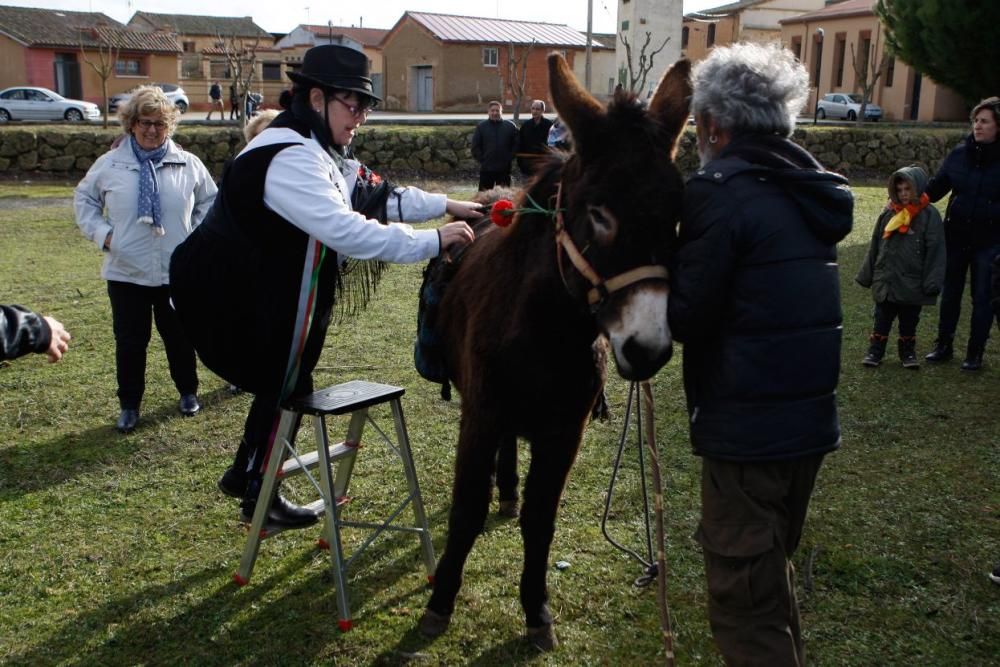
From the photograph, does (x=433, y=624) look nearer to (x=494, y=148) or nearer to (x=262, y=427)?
(x=262, y=427)

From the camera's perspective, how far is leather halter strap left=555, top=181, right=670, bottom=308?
8.20 feet

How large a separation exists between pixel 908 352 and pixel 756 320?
17.7 ft

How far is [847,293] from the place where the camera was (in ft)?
32.0

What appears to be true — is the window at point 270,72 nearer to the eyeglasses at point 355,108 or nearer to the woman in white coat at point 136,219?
the woman in white coat at point 136,219

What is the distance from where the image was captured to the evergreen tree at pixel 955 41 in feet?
56.3

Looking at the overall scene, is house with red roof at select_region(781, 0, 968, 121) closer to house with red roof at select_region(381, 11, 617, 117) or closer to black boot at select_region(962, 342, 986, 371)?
house with red roof at select_region(381, 11, 617, 117)

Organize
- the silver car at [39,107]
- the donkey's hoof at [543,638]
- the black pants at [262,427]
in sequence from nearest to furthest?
the donkey's hoof at [543,638], the black pants at [262,427], the silver car at [39,107]

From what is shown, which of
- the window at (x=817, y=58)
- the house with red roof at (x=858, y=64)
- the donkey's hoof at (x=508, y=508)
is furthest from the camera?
the window at (x=817, y=58)

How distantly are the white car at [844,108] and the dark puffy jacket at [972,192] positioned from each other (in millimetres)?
33206

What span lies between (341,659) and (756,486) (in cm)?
177

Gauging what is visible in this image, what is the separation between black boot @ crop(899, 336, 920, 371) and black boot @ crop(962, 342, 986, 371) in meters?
0.37

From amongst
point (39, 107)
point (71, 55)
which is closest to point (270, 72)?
point (71, 55)

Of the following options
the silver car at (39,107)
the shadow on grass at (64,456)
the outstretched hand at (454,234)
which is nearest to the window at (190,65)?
the silver car at (39,107)

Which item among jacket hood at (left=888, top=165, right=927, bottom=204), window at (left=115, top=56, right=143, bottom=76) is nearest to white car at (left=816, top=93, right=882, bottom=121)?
jacket hood at (left=888, top=165, right=927, bottom=204)
